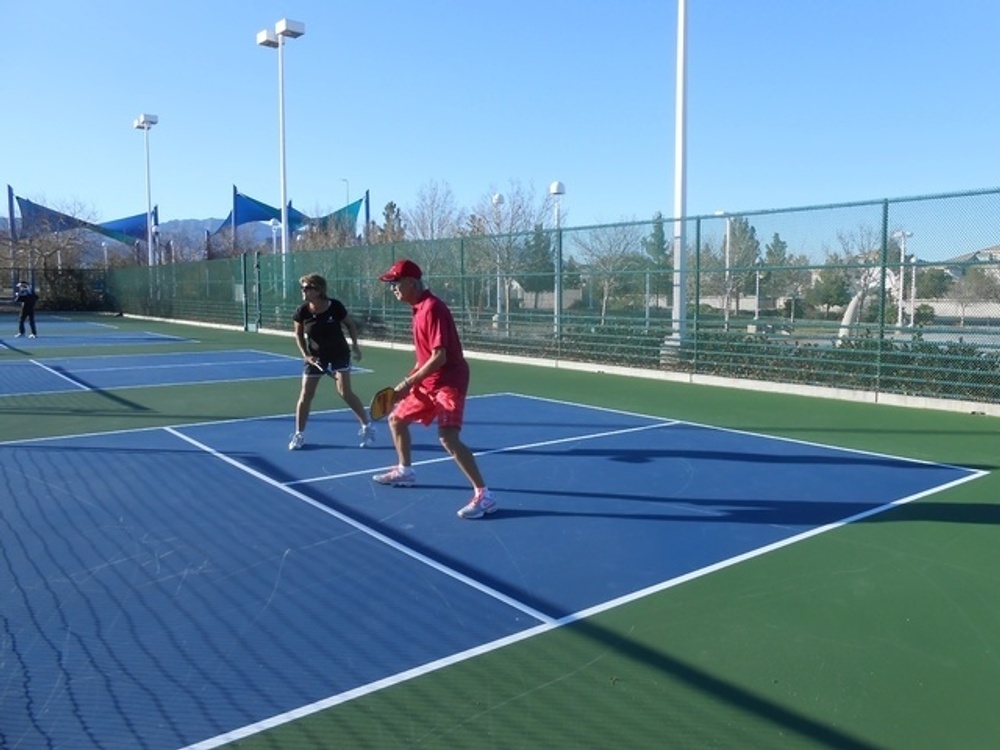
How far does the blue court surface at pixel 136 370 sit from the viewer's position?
47.4ft

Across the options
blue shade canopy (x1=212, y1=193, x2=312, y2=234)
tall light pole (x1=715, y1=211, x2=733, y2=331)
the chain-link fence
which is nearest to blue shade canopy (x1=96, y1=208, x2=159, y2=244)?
blue shade canopy (x1=212, y1=193, x2=312, y2=234)

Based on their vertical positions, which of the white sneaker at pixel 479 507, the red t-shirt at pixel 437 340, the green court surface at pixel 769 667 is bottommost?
the green court surface at pixel 769 667

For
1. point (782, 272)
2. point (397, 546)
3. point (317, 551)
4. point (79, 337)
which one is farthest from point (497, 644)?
point (79, 337)

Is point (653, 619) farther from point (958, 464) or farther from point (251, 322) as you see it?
point (251, 322)

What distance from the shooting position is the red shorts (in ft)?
19.8

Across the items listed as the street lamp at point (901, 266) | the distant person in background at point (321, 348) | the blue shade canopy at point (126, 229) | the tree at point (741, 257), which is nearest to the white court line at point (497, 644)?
the distant person in background at point (321, 348)

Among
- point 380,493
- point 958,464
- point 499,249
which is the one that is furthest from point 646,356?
point 380,493

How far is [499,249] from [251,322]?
13555mm

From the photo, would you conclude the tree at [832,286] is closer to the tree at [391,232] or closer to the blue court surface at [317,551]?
the blue court surface at [317,551]

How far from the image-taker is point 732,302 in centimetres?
1452

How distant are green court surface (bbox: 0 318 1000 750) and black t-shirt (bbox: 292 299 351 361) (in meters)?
4.73

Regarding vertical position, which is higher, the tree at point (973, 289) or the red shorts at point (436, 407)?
the tree at point (973, 289)

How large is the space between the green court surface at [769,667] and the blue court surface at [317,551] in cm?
21

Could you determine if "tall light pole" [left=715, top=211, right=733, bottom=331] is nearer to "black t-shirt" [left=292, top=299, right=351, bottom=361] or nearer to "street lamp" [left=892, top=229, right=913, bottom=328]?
"street lamp" [left=892, top=229, right=913, bottom=328]
